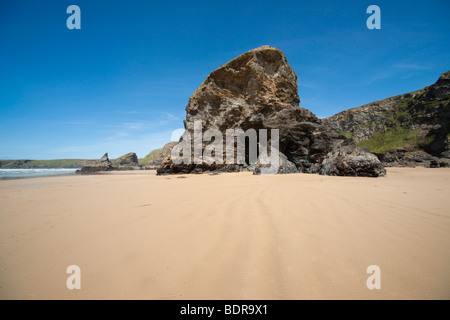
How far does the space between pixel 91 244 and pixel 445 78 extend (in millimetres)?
60218

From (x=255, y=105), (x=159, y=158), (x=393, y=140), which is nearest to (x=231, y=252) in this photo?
(x=255, y=105)

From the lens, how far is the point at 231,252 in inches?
65.6

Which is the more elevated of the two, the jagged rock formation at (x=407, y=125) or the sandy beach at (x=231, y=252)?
the jagged rock formation at (x=407, y=125)

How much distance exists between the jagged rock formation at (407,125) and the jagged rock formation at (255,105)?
7336 millimetres

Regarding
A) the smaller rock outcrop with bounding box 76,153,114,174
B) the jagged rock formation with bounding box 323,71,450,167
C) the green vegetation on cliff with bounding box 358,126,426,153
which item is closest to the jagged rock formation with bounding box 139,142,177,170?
the smaller rock outcrop with bounding box 76,153,114,174

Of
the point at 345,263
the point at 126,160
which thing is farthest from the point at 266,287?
the point at 126,160

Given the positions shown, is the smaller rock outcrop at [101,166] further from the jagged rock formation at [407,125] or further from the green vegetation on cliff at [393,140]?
the green vegetation on cliff at [393,140]

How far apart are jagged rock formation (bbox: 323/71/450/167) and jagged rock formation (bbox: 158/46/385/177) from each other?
7336mm

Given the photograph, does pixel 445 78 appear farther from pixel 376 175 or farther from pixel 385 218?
pixel 385 218

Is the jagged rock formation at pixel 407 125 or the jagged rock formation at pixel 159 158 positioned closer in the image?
the jagged rock formation at pixel 407 125

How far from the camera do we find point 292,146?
561 inches

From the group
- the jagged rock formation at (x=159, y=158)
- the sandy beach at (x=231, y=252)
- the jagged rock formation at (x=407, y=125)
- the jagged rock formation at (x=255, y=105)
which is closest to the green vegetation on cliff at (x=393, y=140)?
the jagged rock formation at (x=407, y=125)

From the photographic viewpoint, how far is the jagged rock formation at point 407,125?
3095 centimetres

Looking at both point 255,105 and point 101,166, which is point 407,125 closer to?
point 255,105
